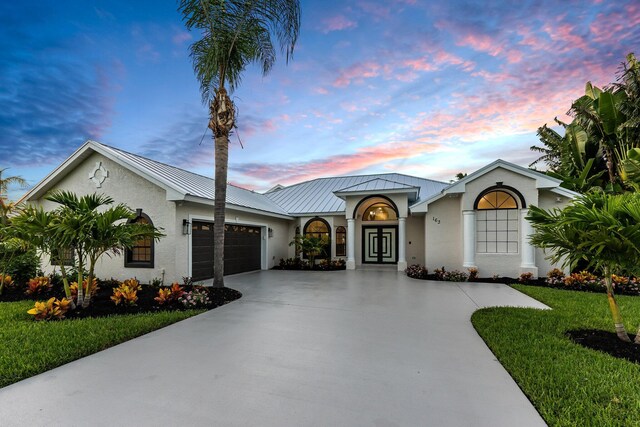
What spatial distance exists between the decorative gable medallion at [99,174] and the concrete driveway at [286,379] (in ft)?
26.7

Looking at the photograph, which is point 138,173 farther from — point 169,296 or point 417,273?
point 417,273

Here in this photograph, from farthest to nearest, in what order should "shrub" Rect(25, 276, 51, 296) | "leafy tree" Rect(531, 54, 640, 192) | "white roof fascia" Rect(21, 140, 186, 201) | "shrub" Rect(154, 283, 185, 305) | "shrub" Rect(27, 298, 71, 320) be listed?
"leafy tree" Rect(531, 54, 640, 192), "white roof fascia" Rect(21, 140, 186, 201), "shrub" Rect(25, 276, 51, 296), "shrub" Rect(154, 283, 185, 305), "shrub" Rect(27, 298, 71, 320)

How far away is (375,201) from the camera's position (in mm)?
16578

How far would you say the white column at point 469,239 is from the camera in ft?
38.9

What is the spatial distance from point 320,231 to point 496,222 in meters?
8.86

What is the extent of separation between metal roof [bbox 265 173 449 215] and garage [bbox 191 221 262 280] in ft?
12.0

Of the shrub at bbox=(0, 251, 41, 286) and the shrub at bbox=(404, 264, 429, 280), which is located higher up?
the shrub at bbox=(0, 251, 41, 286)

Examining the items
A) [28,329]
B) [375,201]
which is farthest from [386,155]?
[28,329]

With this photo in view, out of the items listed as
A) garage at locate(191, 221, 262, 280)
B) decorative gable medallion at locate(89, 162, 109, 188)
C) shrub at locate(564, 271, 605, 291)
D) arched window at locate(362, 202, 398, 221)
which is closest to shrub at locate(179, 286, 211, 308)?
garage at locate(191, 221, 262, 280)

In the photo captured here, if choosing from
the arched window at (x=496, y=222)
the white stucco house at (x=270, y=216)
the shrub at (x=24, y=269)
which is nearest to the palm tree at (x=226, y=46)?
the white stucco house at (x=270, y=216)

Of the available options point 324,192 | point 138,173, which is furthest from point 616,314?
point 324,192

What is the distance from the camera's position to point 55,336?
4680mm

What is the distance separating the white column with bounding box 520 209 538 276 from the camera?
11.1m

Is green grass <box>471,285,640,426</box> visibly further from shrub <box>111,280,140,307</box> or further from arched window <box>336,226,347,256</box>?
arched window <box>336,226,347,256</box>
